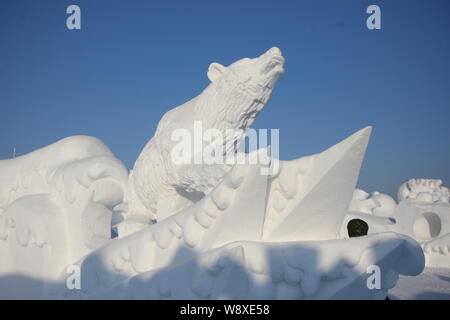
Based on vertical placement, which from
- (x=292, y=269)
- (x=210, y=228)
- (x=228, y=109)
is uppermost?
(x=228, y=109)

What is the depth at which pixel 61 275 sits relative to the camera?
3.18 m

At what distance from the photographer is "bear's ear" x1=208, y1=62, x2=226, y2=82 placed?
3.49 m

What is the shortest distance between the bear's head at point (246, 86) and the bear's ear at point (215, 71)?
7cm

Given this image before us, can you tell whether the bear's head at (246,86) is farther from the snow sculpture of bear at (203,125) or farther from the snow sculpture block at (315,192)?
the snow sculpture block at (315,192)

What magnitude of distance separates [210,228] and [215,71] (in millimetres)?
1704

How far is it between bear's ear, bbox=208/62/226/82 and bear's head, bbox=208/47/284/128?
71mm

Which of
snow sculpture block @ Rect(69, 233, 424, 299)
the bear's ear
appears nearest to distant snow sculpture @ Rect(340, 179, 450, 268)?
the bear's ear

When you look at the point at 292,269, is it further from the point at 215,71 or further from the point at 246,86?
the point at 215,71

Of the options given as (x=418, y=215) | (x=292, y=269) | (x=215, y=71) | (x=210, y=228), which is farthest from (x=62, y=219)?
(x=418, y=215)

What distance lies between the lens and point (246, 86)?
318 centimetres

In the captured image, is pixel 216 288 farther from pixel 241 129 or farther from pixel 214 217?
pixel 241 129
